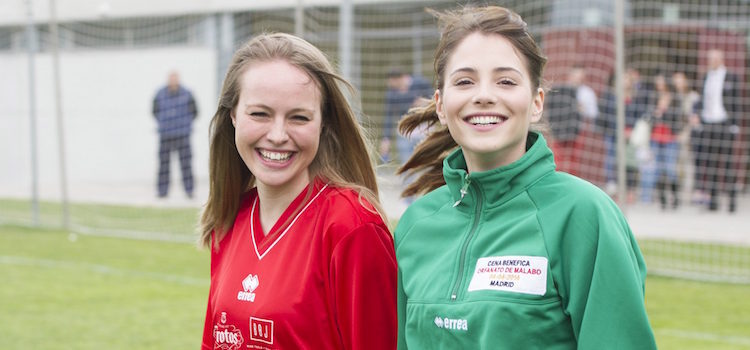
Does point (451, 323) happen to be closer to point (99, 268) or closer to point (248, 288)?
point (248, 288)

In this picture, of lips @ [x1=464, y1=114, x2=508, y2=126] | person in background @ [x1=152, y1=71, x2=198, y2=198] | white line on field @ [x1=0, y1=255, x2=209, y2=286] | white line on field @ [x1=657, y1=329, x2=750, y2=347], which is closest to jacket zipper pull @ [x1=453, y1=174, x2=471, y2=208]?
lips @ [x1=464, y1=114, x2=508, y2=126]

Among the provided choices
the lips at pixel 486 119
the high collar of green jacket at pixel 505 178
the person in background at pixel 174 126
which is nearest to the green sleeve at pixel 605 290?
the high collar of green jacket at pixel 505 178

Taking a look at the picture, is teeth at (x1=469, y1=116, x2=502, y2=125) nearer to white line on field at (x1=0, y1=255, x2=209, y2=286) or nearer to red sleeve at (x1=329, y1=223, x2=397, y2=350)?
red sleeve at (x1=329, y1=223, x2=397, y2=350)

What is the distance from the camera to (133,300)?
8070 mm

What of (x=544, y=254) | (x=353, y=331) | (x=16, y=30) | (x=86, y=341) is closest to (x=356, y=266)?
(x=353, y=331)

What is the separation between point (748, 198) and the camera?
12.5 meters

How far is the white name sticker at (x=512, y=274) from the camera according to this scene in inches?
97.5

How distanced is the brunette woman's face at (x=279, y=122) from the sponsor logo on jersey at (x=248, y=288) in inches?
10.6

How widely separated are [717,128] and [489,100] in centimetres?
960

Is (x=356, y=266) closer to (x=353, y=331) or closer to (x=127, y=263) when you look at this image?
(x=353, y=331)

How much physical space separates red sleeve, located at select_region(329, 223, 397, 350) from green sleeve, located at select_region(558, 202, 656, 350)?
0.63 m

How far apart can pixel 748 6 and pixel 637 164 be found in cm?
304

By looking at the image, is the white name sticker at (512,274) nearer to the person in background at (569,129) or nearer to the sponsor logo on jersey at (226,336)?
the sponsor logo on jersey at (226,336)

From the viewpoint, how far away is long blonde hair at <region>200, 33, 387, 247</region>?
125 inches
